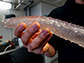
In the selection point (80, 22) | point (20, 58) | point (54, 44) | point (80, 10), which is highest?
point (80, 10)

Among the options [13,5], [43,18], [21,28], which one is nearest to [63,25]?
[43,18]

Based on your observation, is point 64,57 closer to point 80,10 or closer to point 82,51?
point 82,51

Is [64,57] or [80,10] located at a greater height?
[80,10]

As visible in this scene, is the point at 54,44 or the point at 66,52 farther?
the point at 54,44

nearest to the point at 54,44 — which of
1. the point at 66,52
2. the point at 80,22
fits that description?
the point at 66,52

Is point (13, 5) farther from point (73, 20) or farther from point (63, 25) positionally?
point (63, 25)

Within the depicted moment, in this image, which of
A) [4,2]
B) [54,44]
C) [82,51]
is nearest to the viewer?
[82,51]

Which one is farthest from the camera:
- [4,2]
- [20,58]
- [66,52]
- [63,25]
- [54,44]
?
[4,2]

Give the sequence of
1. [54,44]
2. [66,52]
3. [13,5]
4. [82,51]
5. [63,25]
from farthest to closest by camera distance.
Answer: [13,5], [54,44], [66,52], [82,51], [63,25]

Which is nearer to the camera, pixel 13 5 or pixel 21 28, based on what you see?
pixel 21 28
